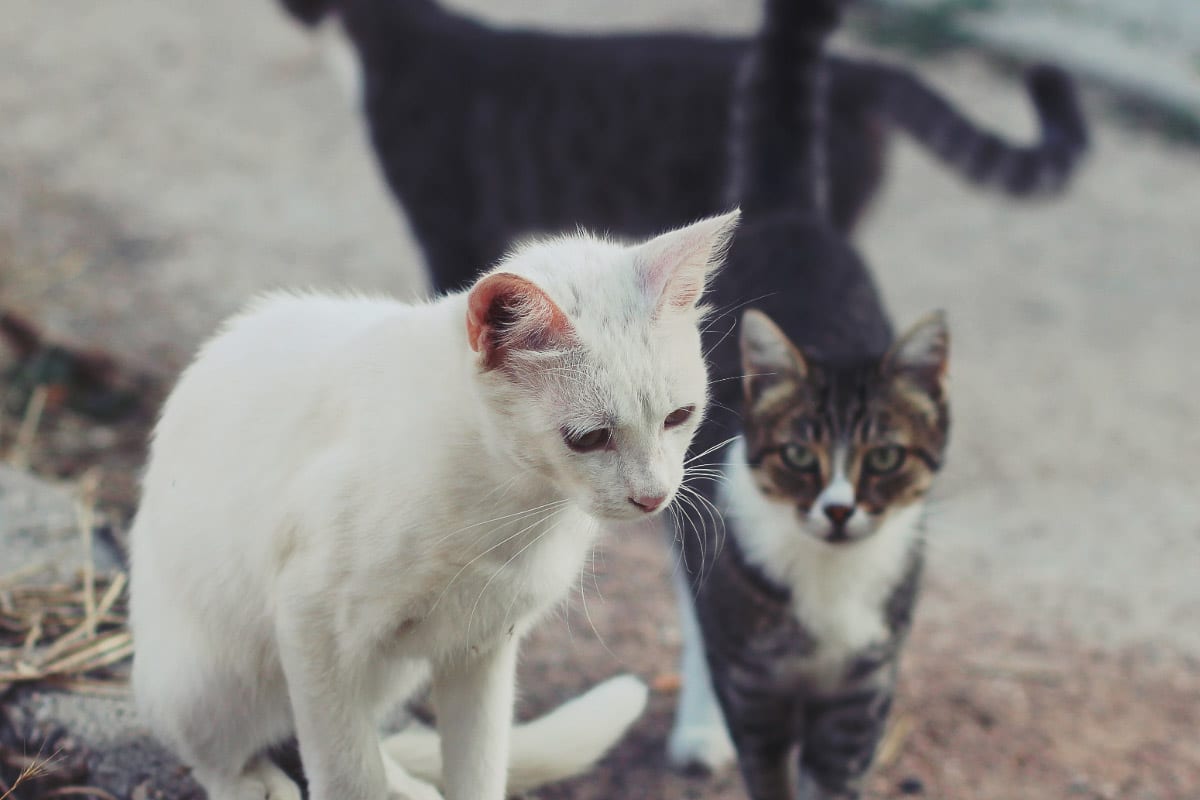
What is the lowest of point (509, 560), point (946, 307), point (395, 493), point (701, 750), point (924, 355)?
point (946, 307)

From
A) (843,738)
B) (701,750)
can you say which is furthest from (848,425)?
(701,750)

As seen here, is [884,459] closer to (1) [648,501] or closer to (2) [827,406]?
(2) [827,406]

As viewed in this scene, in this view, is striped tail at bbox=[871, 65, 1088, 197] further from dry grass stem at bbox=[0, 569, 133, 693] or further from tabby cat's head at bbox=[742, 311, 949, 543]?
dry grass stem at bbox=[0, 569, 133, 693]

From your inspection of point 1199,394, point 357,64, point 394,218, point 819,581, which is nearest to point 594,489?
point 819,581

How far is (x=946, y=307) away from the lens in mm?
4500

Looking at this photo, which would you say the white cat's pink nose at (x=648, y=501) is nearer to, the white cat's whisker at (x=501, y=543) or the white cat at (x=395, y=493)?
the white cat at (x=395, y=493)

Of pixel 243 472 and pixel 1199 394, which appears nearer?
pixel 243 472

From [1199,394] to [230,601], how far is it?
3576mm

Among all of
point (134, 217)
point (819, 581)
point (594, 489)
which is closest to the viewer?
point (594, 489)

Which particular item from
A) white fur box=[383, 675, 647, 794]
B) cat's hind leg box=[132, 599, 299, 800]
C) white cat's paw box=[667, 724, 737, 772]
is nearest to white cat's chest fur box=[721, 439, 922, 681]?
white fur box=[383, 675, 647, 794]

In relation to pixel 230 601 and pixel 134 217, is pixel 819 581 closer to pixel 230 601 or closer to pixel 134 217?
pixel 230 601

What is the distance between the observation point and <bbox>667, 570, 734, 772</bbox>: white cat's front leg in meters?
2.40

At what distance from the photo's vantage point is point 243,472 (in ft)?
4.91

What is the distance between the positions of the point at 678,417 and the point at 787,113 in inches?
56.1
